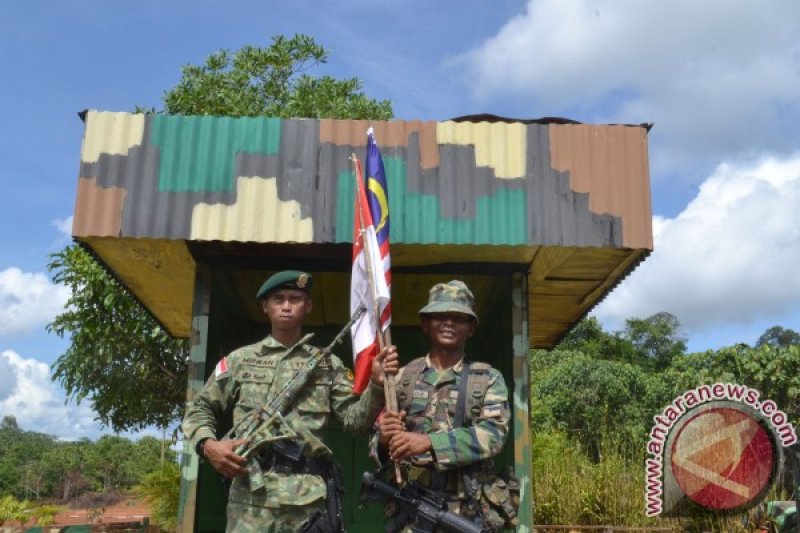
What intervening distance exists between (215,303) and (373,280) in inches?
111

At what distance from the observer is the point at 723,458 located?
841 centimetres

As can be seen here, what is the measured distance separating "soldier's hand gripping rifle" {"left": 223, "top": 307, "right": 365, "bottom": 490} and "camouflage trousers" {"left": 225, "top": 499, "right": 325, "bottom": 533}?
0.62 ft


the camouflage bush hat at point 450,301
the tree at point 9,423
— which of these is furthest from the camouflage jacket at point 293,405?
the tree at point 9,423

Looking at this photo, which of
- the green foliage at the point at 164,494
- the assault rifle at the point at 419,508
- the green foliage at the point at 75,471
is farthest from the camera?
the green foliage at the point at 75,471

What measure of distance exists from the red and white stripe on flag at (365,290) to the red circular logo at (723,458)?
5410 mm

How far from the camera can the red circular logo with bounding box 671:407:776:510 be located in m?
8.35

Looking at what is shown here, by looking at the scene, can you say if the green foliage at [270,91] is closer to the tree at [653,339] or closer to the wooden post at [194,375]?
the wooden post at [194,375]

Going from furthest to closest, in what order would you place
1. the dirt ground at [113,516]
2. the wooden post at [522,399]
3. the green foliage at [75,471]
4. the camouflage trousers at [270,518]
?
the green foliage at [75,471], the dirt ground at [113,516], the wooden post at [522,399], the camouflage trousers at [270,518]

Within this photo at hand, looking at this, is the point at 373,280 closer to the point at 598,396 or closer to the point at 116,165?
the point at 116,165

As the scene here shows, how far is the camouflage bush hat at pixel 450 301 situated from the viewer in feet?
12.6

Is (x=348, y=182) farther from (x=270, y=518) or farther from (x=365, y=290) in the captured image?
(x=270, y=518)

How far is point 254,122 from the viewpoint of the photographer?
17.3 feet

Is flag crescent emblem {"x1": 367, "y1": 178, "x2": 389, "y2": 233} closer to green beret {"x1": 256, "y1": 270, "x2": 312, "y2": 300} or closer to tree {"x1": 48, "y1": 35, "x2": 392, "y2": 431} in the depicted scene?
green beret {"x1": 256, "y1": 270, "x2": 312, "y2": 300}

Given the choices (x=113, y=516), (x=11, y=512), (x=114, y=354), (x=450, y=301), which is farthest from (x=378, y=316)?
(x=113, y=516)
